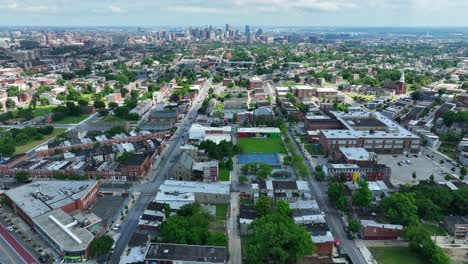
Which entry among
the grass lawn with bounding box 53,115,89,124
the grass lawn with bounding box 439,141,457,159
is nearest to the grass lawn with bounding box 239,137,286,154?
the grass lawn with bounding box 439,141,457,159

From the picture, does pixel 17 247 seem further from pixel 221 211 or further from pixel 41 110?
pixel 41 110

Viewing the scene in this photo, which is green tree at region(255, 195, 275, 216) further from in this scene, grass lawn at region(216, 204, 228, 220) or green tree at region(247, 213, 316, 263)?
green tree at region(247, 213, 316, 263)

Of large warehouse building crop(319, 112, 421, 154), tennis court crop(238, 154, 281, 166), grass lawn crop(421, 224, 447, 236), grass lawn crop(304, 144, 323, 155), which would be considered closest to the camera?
grass lawn crop(421, 224, 447, 236)

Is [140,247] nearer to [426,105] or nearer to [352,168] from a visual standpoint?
[352,168]

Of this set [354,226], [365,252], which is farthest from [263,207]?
[365,252]

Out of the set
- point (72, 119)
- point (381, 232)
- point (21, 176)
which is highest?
point (72, 119)

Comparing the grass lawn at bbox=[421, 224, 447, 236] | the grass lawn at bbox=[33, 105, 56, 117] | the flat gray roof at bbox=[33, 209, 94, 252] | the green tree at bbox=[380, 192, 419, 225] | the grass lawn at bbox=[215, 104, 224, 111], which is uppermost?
the grass lawn at bbox=[215, 104, 224, 111]

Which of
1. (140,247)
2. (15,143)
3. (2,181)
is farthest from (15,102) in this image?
(140,247)

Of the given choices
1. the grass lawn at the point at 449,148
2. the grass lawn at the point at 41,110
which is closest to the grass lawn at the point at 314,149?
the grass lawn at the point at 449,148
